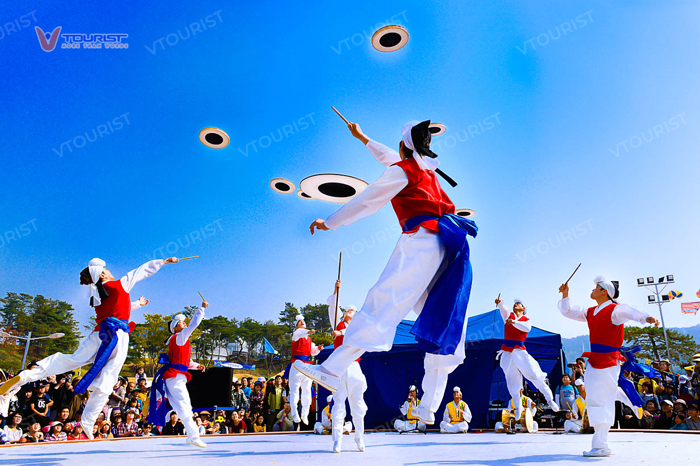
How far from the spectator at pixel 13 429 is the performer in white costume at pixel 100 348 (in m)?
3.63

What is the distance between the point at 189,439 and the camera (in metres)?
4.86

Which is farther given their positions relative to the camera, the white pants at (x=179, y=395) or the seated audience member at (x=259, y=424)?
the seated audience member at (x=259, y=424)

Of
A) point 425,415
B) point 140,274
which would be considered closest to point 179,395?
point 140,274

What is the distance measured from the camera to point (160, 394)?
234 inches

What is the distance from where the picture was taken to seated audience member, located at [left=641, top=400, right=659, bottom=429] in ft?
27.7

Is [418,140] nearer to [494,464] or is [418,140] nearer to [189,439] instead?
[494,464]

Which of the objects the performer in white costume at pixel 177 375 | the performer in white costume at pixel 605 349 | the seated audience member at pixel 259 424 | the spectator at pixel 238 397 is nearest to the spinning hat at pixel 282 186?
the performer in white costume at pixel 177 375

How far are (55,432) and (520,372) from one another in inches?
338

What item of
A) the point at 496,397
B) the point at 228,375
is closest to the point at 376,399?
the point at 496,397

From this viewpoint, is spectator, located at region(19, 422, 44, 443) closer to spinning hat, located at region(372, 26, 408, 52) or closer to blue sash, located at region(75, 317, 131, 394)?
blue sash, located at region(75, 317, 131, 394)

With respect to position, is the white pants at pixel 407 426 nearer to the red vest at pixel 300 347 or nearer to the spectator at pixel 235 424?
the red vest at pixel 300 347

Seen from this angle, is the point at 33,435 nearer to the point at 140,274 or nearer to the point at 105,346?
the point at 105,346

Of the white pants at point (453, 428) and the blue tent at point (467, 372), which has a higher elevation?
the blue tent at point (467, 372)

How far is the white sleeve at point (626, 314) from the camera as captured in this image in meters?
4.16
